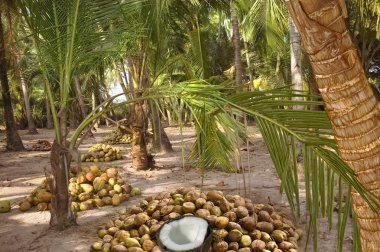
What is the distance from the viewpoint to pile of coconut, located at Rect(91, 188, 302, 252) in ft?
9.06

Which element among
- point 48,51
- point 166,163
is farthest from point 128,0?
point 166,163

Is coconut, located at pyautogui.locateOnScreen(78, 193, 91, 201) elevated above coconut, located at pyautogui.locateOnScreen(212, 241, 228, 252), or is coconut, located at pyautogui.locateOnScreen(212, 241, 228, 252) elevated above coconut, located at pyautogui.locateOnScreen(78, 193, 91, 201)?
coconut, located at pyautogui.locateOnScreen(78, 193, 91, 201)

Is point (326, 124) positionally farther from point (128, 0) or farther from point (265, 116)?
point (128, 0)

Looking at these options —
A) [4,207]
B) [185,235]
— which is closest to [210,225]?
[185,235]

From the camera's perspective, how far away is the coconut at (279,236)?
9.70 ft

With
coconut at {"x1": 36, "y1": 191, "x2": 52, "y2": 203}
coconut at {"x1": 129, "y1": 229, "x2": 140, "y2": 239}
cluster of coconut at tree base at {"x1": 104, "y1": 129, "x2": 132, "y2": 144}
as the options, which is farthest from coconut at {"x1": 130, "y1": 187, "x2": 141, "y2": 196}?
cluster of coconut at tree base at {"x1": 104, "y1": 129, "x2": 132, "y2": 144}

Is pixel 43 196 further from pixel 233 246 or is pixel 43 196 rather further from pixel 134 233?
pixel 233 246

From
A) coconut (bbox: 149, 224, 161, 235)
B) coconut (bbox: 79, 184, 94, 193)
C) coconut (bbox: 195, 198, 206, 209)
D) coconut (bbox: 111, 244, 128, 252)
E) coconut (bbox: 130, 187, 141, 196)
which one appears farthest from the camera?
coconut (bbox: 130, 187, 141, 196)

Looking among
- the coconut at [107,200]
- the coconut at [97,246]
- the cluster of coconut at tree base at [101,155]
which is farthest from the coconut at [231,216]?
the cluster of coconut at tree base at [101,155]

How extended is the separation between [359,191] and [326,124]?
384mm

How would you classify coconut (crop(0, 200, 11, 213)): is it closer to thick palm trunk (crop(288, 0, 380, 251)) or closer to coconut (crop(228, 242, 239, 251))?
coconut (crop(228, 242, 239, 251))

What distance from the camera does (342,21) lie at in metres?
0.84

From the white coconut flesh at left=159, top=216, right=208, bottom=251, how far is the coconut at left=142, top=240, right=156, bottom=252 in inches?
10.6

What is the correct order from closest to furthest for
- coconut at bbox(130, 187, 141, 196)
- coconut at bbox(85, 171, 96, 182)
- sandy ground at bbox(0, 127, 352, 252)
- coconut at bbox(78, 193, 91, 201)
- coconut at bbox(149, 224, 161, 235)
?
1. coconut at bbox(149, 224, 161, 235)
2. sandy ground at bbox(0, 127, 352, 252)
3. coconut at bbox(78, 193, 91, 201)
4. coconut at bbox(85, 171, 96, 182)
5. coconut at bbox(130, 187, 141, 196)
